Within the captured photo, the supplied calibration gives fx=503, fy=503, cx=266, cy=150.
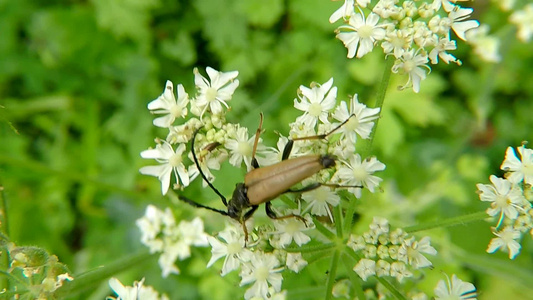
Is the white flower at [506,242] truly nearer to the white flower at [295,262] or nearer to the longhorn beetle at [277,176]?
the longhorn beetle at [277,176]

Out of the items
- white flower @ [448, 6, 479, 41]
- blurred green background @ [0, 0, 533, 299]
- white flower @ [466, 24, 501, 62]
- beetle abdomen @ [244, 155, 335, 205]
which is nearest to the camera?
beetle abdomen @ [244, 155, 335, 205]

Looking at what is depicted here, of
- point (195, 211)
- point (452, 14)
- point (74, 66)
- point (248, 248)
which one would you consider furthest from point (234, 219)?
point (74, 66)

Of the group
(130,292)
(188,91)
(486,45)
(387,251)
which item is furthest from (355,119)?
(486,45)

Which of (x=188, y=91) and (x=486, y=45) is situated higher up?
(x=188, y=91)

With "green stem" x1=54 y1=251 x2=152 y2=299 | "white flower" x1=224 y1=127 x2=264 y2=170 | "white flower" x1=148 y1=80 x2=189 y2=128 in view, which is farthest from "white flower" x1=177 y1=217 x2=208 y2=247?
"white flower" x1=224 y1=127 x2=264 y2=170

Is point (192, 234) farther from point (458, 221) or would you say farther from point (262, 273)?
point (458, 221)

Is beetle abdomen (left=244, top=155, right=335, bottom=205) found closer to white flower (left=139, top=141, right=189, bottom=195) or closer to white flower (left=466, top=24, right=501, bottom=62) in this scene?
white flower (left=139, top=141, right=189, bottom=195)
